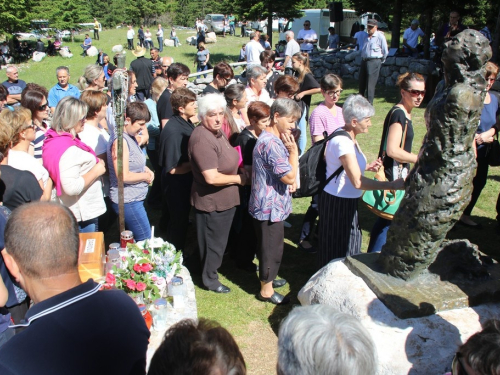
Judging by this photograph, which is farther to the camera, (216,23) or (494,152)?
(216,23)

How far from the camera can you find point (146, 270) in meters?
3.64

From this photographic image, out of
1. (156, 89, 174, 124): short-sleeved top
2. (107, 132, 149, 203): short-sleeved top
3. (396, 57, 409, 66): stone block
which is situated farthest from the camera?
(396, 57, 409, 66): stone block

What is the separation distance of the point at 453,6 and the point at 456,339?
51.3ft

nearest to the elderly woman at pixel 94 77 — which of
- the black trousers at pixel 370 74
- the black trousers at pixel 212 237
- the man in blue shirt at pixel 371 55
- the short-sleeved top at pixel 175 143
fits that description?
the short-sleeved top at pixel 175 143

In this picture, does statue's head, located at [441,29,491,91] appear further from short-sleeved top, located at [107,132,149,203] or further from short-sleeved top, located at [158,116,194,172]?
short-sleeved top, located at [107,132,149,203]

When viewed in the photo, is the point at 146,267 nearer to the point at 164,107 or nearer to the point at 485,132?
the point at 164,107

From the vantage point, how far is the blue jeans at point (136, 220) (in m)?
4.66

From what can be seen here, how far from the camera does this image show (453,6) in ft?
51.7

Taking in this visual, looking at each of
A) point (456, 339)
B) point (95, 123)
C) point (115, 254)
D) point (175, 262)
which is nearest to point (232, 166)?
point (175, 262)

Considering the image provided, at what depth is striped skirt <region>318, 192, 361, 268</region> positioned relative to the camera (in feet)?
13.9

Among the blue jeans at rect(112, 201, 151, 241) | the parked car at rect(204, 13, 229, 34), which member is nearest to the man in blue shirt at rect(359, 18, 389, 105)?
the blue jeans at rect(112, 201, 151, 241)

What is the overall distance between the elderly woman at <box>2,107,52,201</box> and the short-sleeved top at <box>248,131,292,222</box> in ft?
5.88

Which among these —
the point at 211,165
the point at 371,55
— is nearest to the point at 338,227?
the point at 211,165

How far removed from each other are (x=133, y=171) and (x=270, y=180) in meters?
1.45
